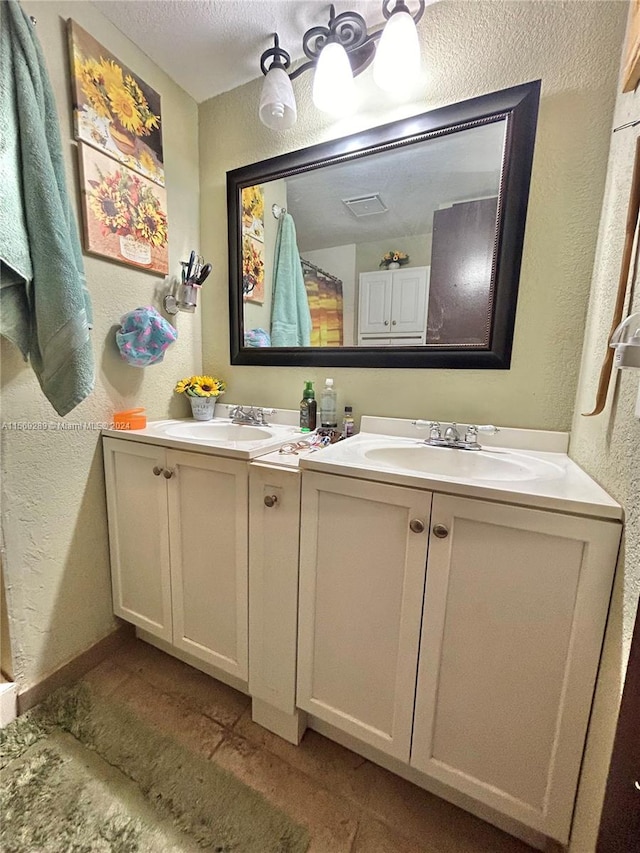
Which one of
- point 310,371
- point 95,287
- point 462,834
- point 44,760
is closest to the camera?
point 462,834

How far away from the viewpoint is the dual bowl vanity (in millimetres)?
647

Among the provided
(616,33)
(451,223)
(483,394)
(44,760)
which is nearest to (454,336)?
(483,394)

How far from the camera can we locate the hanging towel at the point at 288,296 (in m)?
1.34

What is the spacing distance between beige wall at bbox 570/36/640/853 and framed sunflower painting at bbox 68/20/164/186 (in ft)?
4.70

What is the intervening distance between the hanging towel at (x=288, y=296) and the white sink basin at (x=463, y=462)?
1.90 ft

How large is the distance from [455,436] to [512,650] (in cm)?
56

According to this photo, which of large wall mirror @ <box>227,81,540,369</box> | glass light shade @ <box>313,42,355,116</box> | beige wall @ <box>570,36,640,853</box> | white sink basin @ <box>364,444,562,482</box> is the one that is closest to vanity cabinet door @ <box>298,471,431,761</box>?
white sink basin @ <box>364,444,562,482</box>

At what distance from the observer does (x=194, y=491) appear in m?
1.03

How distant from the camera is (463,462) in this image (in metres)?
1.01

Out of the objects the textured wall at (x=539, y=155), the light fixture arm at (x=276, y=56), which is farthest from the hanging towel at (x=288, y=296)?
the light fixture arm at (x=276, y=56)

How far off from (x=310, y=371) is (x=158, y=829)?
1319mm

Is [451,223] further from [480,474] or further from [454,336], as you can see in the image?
[480,474]

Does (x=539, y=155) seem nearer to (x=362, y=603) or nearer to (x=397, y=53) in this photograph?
(x=397, y=53)

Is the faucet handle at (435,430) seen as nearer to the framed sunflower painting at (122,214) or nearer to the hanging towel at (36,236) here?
the hanging towel at (36,236)
